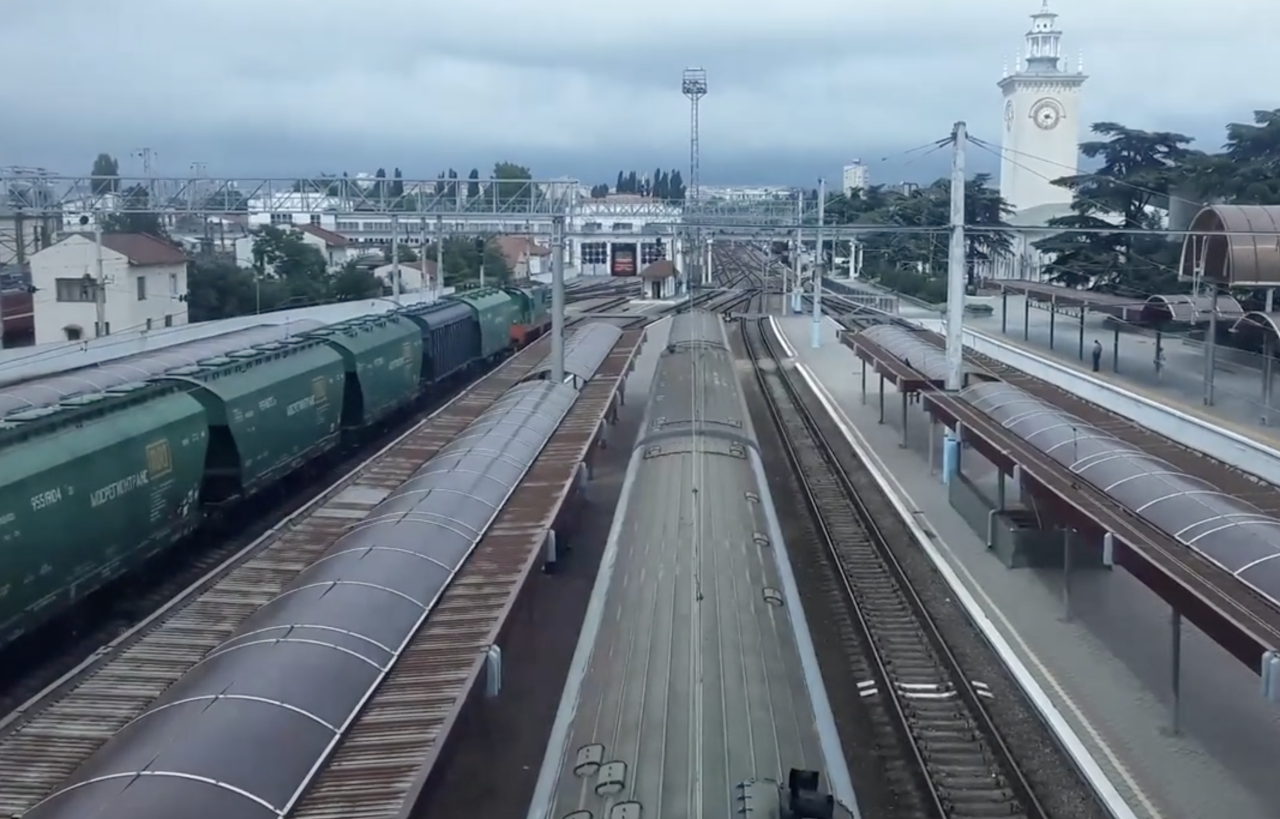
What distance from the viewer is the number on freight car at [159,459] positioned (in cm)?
1406

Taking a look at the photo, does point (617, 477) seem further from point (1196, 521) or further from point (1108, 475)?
point (1196, 521)

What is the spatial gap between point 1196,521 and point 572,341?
70.6 ft

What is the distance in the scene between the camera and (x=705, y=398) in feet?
63.5

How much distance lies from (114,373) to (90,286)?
48.4 feet

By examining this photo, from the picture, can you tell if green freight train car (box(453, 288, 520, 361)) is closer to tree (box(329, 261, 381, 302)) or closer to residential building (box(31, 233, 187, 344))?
residential building (box(31, 233, 187, 344))

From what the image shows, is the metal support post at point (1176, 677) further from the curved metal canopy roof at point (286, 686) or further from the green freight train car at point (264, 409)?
the green freight train car at point (264, 409)

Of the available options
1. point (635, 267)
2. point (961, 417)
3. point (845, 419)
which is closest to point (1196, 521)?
point (961, 417)

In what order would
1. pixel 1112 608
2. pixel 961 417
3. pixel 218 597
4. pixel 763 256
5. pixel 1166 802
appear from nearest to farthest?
pixel 1166 802 → pixel 218 597 → pixel 1112 608 → pixel 961 417 → pixel 763 256

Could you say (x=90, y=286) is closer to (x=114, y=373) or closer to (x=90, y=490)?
(x=114, y=373)

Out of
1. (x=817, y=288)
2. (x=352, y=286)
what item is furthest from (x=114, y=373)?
(x=352, y=286)

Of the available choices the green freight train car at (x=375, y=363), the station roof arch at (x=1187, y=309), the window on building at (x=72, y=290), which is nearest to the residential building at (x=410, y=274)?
the window on building at (x=72, y=290)

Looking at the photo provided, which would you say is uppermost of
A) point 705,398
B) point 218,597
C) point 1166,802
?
point 705,398

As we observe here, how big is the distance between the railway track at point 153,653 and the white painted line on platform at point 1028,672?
25.2 ft

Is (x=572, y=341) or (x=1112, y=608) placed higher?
(x=572, y=341)
